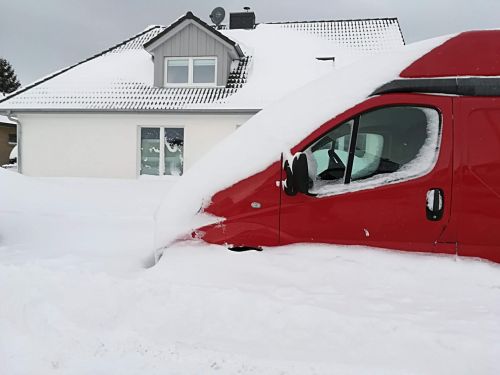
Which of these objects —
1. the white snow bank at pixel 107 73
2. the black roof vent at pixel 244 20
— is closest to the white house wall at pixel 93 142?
the white snow bank at pixel 107 73

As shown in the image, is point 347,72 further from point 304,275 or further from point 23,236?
point 23,236

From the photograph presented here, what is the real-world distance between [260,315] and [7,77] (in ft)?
185

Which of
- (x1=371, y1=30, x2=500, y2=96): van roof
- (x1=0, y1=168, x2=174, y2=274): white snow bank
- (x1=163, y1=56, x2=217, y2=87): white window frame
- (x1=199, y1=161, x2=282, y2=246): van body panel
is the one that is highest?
(x1=163, y1=56, x2=217, y2=87): white window frame

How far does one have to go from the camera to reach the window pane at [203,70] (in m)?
14.6

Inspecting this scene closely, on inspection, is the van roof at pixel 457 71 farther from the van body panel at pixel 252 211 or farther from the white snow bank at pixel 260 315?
the white snow bank at pixel 260 315

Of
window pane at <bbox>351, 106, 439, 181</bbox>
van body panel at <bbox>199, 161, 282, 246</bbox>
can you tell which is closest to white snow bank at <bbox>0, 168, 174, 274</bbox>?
van body panel at <bbox>199, 161, 282, 246</bbox>

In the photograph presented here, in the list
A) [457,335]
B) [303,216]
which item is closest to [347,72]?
[303,216]

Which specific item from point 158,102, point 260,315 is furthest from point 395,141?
point 158,102

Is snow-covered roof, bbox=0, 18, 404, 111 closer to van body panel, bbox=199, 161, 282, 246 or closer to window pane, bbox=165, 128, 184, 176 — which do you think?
window pane, bbox=165, 128, 184, 176

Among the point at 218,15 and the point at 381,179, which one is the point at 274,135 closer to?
the point at 381,179

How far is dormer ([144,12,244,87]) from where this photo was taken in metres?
14.2

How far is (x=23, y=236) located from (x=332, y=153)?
12.2 feet

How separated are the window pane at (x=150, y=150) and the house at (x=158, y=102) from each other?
3 cm

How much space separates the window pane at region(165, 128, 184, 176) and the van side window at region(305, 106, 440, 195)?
11.1m
